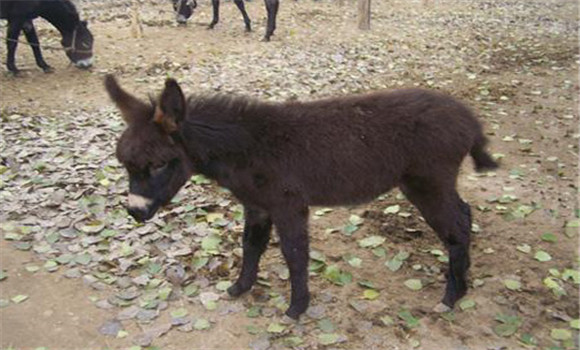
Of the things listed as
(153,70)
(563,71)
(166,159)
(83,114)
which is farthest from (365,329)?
(563,71)

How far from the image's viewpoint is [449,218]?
12.9 ft

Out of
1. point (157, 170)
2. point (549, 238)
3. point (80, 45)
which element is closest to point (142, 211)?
point (157, 170)

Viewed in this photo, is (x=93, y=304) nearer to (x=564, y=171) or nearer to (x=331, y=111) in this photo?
(x=331, y=111)

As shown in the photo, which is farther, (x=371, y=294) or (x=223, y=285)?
(x=223, y=285)

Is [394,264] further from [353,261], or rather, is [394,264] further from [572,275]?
[572,275]

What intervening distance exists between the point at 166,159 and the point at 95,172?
3180 millimetres

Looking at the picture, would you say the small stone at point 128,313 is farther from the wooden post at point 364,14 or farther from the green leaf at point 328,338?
the wooden post at point 364,14

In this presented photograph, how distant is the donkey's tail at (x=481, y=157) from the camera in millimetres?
4131

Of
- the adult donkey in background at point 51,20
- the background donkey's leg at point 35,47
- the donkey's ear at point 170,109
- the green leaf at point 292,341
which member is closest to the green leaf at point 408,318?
the green leaf at point 292,341

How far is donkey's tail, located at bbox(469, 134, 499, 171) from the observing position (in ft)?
13.6

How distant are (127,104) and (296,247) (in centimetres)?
159

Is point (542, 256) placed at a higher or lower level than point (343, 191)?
lower

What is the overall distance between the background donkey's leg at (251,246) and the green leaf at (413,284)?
1.26 metres

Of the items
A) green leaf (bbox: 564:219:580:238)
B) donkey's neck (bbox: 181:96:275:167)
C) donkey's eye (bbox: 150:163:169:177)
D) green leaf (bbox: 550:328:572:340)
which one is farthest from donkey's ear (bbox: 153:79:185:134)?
green leaf (bbox: 564:219:580:238)
